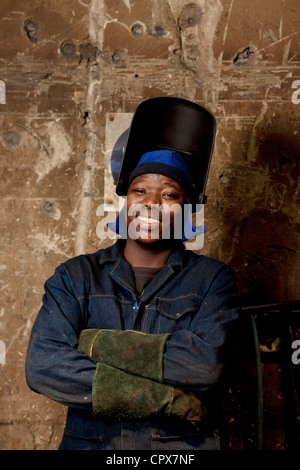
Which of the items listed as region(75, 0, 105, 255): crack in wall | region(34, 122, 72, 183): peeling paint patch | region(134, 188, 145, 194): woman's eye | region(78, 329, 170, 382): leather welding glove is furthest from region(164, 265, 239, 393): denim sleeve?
region(34, 122, 72, 183): peeling paint patch

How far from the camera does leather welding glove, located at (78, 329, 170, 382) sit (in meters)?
1.67

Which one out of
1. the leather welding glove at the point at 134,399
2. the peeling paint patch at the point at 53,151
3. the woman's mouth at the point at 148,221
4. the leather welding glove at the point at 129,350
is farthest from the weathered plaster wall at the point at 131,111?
the leather welding glove at the point at 134,399

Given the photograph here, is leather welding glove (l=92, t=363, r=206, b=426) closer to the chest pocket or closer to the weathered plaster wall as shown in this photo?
the chest pocket

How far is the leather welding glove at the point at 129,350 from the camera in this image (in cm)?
167

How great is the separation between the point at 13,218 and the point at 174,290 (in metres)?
1.37

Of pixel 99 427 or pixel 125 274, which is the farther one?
pixel 125 274

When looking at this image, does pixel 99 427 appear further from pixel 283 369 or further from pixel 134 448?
pixel 283 369

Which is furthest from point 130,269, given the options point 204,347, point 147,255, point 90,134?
point 90,134

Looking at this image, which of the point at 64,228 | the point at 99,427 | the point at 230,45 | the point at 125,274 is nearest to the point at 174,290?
the point at 125,274

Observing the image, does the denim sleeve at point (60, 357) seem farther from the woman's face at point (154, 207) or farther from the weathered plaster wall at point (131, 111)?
the weathered plaster wall at point (131, 111)

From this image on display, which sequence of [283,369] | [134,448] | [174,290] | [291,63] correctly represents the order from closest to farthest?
[134,448] → [174,290] → [283,369] → [291,63]

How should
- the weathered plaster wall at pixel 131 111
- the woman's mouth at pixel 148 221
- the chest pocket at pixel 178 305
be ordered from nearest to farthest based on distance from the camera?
1. the chest pocket at pixel 178 305
2. the woman's mouth at pixel 148 221
3. the weathered plaster wall at pixel 131 111

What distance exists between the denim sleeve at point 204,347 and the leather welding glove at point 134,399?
0.06 m

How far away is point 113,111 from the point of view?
283 cm
